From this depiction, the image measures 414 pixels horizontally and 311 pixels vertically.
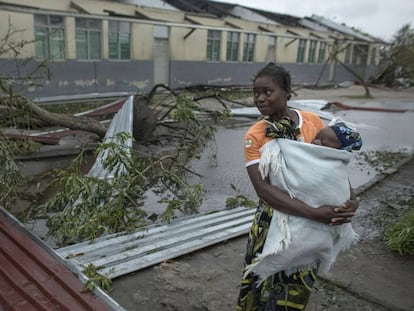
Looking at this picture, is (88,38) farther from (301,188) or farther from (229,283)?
(301,188)

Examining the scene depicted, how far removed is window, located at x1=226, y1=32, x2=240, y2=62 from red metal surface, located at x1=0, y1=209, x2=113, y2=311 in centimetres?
1841

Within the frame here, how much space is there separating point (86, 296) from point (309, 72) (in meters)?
25.8

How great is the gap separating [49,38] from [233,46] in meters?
10.1

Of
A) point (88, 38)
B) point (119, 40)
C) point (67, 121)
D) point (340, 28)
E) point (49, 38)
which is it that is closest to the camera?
point (67, 121)

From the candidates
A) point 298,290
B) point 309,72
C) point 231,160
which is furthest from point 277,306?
point 309,72

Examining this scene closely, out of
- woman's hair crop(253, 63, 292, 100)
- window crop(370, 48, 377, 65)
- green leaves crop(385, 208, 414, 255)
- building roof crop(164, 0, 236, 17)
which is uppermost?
building roof crop(164, 0, 236, 17)

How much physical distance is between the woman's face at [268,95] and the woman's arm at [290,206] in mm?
258

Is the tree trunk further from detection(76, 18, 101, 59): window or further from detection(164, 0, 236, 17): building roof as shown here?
detection(164, 0, 236, 17): building roof

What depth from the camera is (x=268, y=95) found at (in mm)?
1619

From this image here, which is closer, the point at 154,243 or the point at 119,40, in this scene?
the point at 154,243

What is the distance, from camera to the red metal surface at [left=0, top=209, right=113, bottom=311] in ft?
7.14

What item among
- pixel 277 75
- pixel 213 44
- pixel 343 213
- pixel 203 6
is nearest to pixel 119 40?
pixel 213 44

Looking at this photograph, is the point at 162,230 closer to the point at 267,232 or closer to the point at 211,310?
the point at 211,310

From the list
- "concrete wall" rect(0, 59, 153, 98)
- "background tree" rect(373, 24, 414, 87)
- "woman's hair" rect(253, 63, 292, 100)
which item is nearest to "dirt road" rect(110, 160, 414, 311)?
"woman's hair" rect(253, 63, 292, 100)
